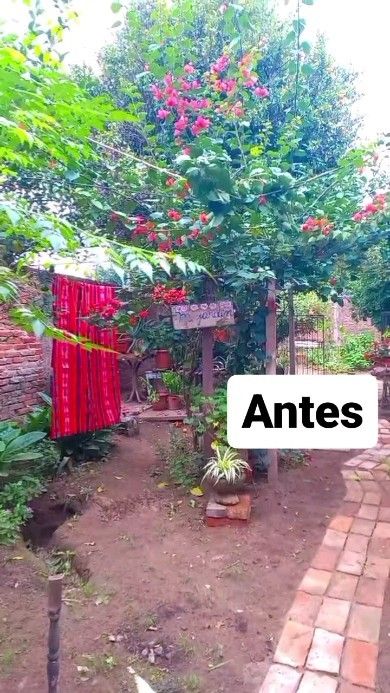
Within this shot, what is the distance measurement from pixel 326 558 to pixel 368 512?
0.78 meters

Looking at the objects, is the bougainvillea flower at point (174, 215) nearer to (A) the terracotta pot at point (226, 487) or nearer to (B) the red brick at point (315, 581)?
(A) the terracotta pot at point (226, 487)

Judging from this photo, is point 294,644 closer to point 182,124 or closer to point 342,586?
point 342,586

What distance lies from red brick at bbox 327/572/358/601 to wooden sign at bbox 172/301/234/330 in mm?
1753

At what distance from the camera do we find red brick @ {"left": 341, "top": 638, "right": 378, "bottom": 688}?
1800 mm

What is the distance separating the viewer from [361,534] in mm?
3016

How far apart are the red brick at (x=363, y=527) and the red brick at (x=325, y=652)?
3.55 ft

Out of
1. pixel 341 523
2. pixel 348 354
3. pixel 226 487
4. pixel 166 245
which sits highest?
pixel 166 245

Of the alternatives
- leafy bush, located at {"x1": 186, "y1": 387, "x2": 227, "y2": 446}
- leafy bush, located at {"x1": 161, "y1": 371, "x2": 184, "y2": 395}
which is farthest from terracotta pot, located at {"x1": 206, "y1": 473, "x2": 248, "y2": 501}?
leafy bush, located at {"x1": 161, "y1": 371, "x2": 184, "y2": 395}

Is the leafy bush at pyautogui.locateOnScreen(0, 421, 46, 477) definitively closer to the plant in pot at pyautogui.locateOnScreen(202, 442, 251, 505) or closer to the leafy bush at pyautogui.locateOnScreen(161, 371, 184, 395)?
the plant in pot at pyautogui.locateOnScreen(202, 442, 251, 505)

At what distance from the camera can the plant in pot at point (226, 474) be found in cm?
321

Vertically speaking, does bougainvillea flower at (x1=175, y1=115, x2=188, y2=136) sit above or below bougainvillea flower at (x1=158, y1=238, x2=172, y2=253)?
above

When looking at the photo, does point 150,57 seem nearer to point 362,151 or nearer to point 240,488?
point 362,151

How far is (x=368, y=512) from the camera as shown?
3344 millimetres

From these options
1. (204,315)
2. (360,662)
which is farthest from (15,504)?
(360,662)
